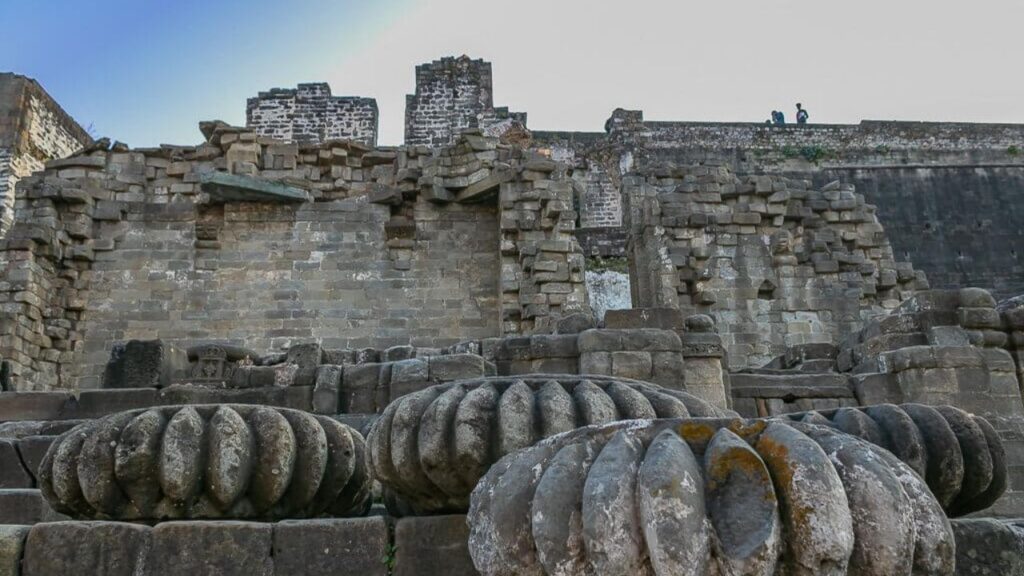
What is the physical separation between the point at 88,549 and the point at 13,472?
2.66 m

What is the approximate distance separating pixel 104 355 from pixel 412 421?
13.0 metres

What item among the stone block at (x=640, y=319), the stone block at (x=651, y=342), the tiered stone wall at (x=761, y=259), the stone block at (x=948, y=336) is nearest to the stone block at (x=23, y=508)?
the stone block at (x=651, y=342)

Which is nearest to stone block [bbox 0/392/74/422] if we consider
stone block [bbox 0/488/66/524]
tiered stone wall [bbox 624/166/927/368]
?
stone block [bbox 0/488/66/524]

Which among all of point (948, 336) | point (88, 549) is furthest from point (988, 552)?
point (948, 336)

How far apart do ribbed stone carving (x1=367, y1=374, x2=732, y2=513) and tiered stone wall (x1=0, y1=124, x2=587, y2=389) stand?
10.3m

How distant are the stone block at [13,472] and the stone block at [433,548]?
336cm

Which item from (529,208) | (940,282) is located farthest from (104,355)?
(940,282)

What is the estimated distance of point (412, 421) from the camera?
3422 mm

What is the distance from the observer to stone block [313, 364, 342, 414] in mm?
6945

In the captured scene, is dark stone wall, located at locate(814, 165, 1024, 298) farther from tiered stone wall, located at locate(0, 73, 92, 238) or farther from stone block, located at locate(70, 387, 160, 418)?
stone block, located at locate(70, 387, 160, 418)

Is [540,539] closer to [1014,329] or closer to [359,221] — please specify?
[1014,329]

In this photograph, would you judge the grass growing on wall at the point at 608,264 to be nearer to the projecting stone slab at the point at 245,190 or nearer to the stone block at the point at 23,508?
the projecting stone slab at the point at 245,190

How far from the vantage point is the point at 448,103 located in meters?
27.9

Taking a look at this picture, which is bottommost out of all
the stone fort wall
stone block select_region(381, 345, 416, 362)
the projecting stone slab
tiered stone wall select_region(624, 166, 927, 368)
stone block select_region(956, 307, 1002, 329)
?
stone block select_region(381, 345, 416, 362)
